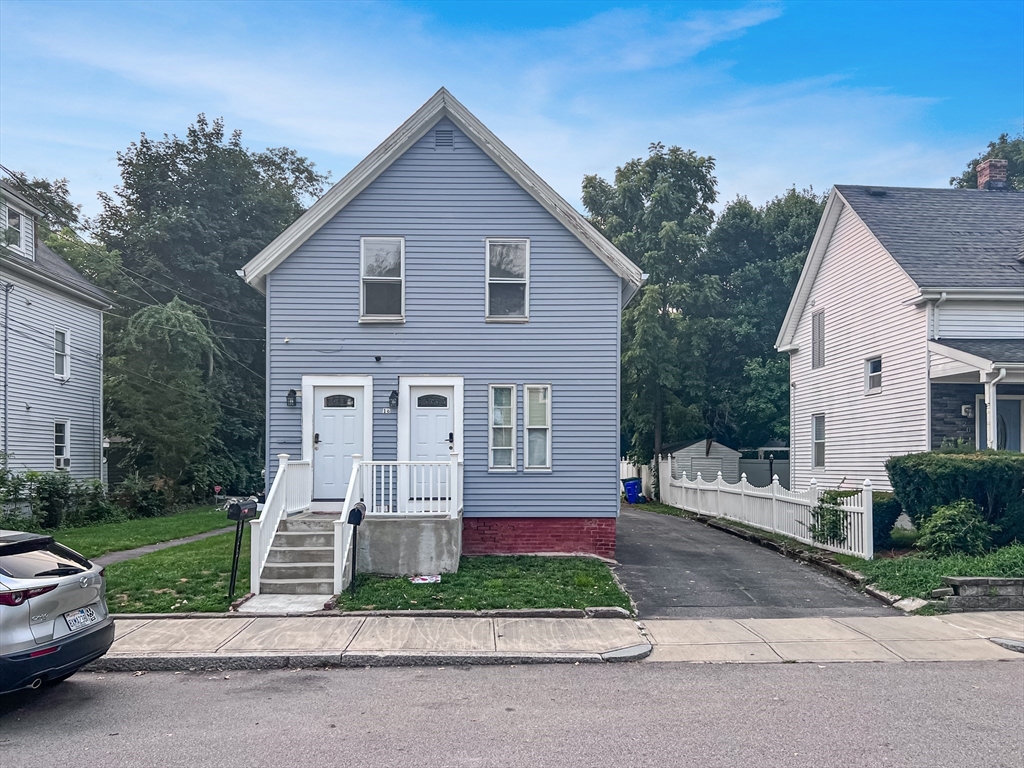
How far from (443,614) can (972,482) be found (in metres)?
8.40

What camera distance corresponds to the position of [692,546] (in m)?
16.1

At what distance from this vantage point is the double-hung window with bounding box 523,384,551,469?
14234 mm

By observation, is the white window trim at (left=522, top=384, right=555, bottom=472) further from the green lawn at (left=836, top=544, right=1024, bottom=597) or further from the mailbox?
the green lawn at (left=836, top=544, right=1024, bottom=597)

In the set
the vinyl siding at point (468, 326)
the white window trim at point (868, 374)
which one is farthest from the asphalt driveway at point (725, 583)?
the white window trim at point (868, 374)

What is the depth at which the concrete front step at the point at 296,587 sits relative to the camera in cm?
1094

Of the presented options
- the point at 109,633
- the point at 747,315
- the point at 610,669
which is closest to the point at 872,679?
the point at 610,669

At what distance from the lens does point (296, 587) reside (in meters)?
11.0

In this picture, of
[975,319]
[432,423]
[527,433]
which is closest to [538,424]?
[527,433]

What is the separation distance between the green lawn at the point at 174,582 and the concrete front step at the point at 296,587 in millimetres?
307

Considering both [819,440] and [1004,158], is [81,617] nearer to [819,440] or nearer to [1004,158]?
[819,440]

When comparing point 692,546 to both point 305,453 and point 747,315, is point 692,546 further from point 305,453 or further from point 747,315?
point 747,315

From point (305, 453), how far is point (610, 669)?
25.5 feet

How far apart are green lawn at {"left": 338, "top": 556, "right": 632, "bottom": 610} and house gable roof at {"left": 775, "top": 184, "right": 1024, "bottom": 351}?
9.34 metres

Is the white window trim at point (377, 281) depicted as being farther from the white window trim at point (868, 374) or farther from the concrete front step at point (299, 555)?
the white window trim at point (868, 374)
